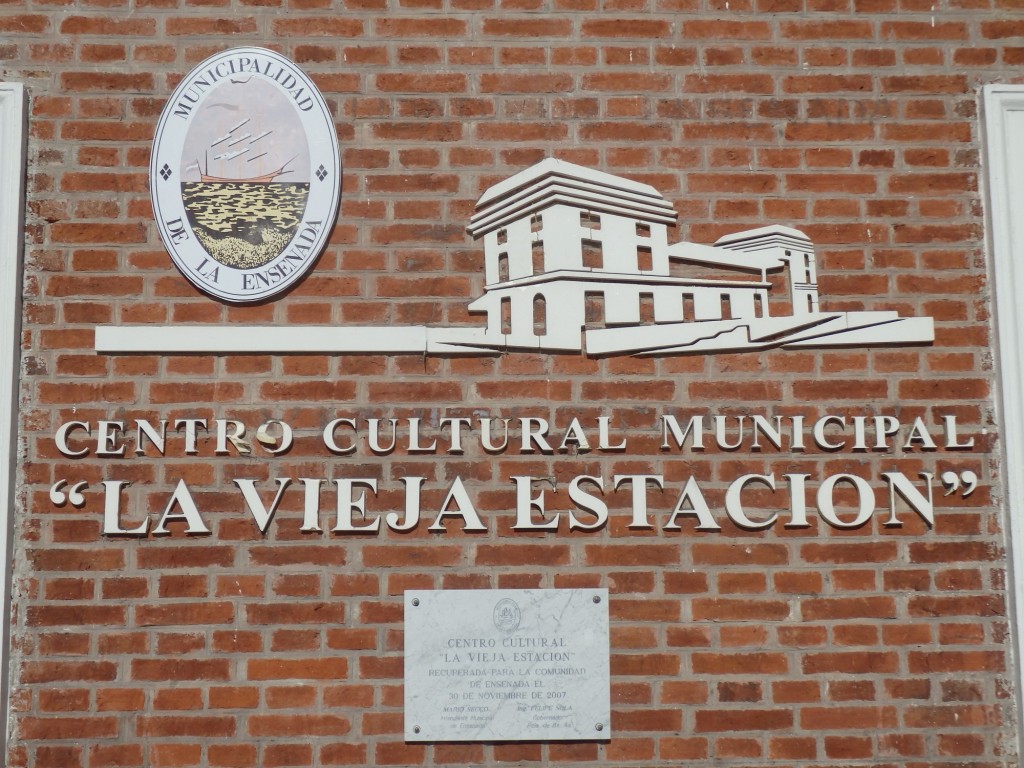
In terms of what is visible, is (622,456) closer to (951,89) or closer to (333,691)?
(333,691)

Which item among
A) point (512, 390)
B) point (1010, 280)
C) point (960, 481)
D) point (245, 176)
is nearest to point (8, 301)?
point (245, 176)

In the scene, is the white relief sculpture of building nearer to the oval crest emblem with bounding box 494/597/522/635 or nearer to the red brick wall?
the red brick wall

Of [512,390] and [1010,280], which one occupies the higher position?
[1010,280]

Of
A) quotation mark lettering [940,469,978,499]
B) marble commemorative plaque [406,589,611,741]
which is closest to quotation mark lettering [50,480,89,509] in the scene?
marble commemorative plaque [406,589,611,741]

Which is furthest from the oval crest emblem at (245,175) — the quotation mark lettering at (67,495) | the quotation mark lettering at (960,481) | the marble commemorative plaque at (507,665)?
the quotation mark lettering at (960,481)

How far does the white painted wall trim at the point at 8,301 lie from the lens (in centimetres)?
322

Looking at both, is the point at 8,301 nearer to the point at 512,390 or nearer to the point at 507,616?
the point at 512,390

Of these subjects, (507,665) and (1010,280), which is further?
(1010,280)

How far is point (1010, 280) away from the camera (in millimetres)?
3414

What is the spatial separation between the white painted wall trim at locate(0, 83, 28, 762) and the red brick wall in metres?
0.04

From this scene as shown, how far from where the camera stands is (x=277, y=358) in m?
3.37

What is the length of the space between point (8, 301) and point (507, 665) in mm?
1838

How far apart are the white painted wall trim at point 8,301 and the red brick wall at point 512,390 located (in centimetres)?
4

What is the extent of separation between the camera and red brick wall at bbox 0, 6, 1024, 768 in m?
3.23
